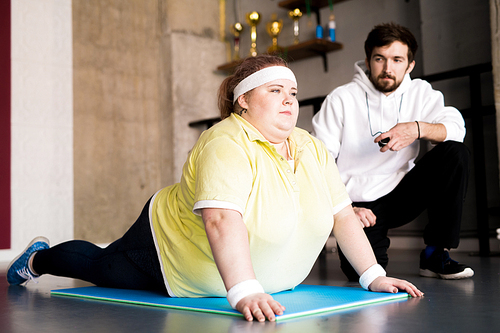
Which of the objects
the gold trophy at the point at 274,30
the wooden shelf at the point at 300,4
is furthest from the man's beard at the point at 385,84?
the gold trophy at the point at 274,30

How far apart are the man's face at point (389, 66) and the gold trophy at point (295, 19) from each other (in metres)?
2.28

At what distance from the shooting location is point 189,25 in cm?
510

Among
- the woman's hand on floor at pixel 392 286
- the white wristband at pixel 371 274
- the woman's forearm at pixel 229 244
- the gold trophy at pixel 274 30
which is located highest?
the gold trophy at pixel 274 30

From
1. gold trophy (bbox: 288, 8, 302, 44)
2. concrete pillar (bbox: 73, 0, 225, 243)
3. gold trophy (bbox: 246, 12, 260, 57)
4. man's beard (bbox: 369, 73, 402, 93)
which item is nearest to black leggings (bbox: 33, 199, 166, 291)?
man's beard (bbox: 369, 73, 402, 93)

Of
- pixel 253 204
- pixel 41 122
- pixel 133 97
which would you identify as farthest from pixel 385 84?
pixel 133 97

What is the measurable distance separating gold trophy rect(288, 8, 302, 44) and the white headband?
3.03 m

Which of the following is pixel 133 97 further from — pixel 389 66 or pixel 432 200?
pixel 432 200

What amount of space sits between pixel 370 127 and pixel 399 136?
0.36 m

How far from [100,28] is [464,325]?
4.30m

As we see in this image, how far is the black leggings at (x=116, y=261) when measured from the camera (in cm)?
158

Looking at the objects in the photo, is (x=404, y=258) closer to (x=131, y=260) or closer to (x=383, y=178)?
(x=383, y=178)

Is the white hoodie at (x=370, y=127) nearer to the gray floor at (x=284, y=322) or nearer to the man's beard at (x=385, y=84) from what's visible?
the man's beard at (x=385, y=84)

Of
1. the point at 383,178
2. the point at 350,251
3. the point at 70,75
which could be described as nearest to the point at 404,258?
the point at 383,178

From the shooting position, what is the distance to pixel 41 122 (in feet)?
13.5
